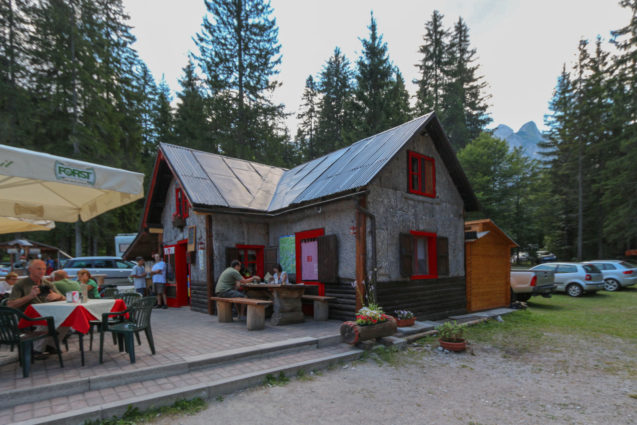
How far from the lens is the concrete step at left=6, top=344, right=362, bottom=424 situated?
3709mm

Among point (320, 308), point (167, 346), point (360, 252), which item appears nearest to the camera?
point (167, 346)

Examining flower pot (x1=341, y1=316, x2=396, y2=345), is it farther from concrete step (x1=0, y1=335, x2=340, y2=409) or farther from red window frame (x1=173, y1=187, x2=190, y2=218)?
red window frame (x1=173, y1=187, x2=190, y2=218)

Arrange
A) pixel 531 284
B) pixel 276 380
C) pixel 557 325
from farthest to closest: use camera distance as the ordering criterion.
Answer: pixel 531 284 < pixel 557 325 < pixel 276 380

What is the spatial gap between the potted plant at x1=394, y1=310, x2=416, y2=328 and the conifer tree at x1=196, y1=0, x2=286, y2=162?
17.3m

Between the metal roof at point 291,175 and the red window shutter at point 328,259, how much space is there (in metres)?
1.18

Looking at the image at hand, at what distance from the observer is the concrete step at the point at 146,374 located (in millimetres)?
3986

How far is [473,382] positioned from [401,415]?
5.93 ft

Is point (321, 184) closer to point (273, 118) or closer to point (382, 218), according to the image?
point (382, 218)

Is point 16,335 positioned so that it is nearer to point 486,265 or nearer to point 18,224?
point 18,224

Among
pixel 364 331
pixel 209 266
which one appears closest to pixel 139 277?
pixel 209 266

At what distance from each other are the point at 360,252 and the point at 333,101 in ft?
83.4

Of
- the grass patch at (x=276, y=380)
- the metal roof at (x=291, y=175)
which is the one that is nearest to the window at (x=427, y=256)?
the metal roof at (x=291, y=175)

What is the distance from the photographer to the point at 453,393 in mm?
4762

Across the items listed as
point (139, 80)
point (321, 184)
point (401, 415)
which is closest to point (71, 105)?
point (139, 80)
